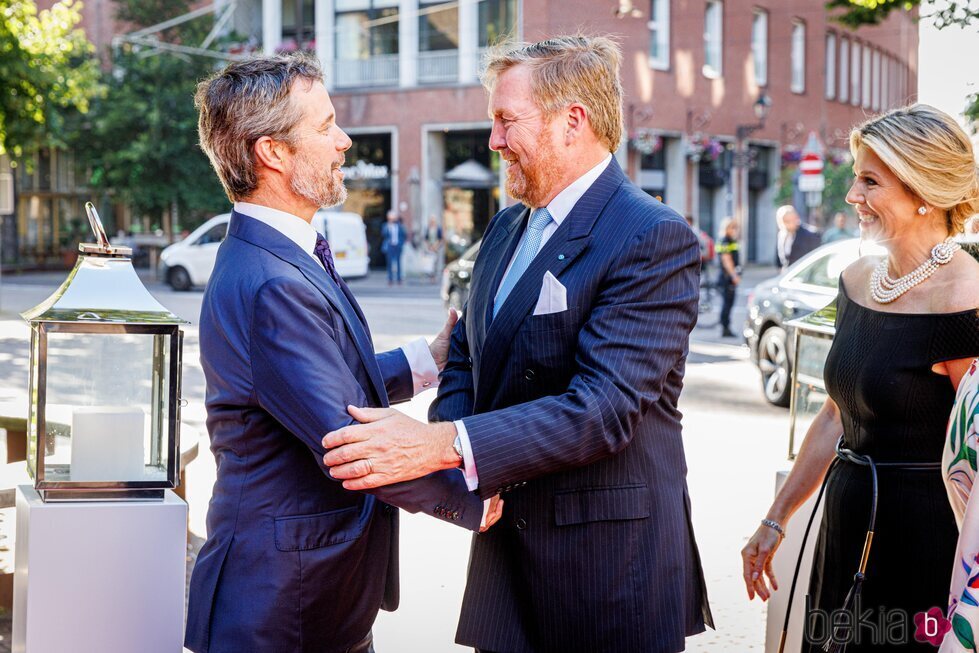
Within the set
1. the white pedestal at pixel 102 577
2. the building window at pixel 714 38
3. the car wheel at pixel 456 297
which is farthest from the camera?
the building window at pixel 714 38

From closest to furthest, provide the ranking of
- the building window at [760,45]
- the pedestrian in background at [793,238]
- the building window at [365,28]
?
the pedestrian in background at [793,238], the building window at [365,28], the building window at [760,45]

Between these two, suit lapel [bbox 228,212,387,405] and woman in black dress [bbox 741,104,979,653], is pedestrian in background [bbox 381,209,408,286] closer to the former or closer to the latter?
woman in black dress [bbox 741,104,979,653]

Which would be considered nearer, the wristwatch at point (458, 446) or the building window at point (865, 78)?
the wristwatch at point (458, 446)

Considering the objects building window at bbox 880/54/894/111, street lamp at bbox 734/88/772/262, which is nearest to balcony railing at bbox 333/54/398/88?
street lamp at bbox 734/88/772/262

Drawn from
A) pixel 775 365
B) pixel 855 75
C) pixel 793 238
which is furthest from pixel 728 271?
pixel 855 75

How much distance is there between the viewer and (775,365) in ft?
39.2

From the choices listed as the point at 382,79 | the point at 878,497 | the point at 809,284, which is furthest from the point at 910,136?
the point at 382,79

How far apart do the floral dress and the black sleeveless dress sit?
0.56 metres

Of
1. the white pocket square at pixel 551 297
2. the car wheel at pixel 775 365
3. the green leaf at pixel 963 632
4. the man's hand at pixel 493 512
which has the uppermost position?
the white pocket square at pixel 551 297

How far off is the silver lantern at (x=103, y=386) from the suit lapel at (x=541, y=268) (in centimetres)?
107

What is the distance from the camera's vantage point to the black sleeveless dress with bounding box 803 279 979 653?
276 centimetres

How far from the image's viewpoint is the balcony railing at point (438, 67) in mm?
31906

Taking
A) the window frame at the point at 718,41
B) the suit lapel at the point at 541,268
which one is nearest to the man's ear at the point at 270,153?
the suit lapel at the point at 541,268

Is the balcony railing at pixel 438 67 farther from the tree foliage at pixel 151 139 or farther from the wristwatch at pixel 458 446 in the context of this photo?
the wristwatch at pixel 458 446
